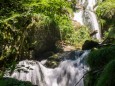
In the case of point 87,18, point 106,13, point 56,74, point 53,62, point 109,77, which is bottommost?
point 56,74

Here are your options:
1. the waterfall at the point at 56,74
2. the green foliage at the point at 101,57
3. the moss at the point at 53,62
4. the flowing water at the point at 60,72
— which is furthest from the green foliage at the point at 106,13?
the green foliage at the point at 101,57

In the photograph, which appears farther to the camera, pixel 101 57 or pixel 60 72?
pixel 60 72

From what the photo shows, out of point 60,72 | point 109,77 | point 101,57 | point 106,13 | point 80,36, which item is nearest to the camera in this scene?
point 109,77

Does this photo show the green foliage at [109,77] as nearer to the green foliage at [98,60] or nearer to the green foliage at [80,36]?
the green foliage at [98,60]

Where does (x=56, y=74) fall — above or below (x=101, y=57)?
below

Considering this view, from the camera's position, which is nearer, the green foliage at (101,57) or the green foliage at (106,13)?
the green foliage at (101,57)

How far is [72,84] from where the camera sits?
10055mm

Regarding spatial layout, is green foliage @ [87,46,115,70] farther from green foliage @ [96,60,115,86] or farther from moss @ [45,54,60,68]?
moss @ [45,54,60,68]

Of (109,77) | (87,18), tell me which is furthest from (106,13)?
(109,77)

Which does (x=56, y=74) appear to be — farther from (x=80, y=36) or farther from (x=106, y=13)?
(x=106, y=13)

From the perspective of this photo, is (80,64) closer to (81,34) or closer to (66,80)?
(66,80)

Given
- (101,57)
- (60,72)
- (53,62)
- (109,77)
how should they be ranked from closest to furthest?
(109,77) < (101,57) < (60,72) < (53,62)

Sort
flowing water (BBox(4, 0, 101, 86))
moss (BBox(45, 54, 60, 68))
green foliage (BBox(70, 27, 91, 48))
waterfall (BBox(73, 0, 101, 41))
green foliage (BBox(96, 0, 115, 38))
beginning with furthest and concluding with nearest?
waterfall (BBox(73, 0, 101, 41)), green foliage (BBox(96, 0, 115, 38)), green foliage (BBox(70, 27, 91, 48)), moss (BBox(45, 54, 60, 68)), flowing water (BBox(4, 0, 101, 86))

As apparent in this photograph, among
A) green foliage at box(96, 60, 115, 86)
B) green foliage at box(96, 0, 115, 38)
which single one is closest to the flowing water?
green foliage at box(96, 0, 115, 38)
